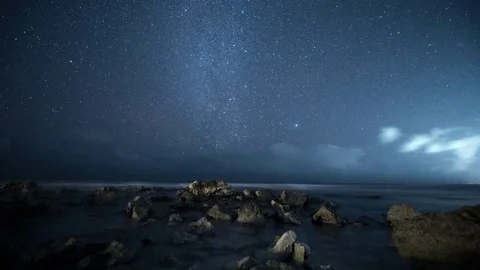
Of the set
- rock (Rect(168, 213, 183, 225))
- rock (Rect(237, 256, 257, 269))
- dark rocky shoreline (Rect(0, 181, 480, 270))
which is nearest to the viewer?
rock (Rect(237, 256, 257, 269))

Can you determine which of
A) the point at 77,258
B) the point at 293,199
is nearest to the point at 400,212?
the point at 293,199

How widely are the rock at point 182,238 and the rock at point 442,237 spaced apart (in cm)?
811

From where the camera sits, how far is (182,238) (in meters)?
11.4

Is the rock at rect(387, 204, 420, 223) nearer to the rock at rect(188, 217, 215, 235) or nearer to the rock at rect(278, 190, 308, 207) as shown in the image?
the rock at rect(278, 190, 308, 207)

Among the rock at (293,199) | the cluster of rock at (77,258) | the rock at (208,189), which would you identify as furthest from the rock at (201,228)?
the rock at (208,189)

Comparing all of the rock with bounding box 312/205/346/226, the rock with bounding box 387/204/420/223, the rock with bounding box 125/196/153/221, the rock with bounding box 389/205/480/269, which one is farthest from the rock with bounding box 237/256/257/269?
the rock with bounding box 387/204/420/223

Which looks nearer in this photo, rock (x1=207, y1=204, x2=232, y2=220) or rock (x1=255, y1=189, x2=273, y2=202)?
rock (x1=207, y1=204, x2=232, y2=220)

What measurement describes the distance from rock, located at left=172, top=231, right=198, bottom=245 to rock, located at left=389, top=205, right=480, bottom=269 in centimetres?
811

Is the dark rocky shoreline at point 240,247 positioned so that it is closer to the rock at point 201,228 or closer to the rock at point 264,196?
the rock at point 201,228

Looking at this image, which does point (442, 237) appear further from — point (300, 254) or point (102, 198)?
point (102, 198)

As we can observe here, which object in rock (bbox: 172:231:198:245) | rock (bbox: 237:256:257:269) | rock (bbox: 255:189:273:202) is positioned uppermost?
rock (bbox: 255:189:273:202)

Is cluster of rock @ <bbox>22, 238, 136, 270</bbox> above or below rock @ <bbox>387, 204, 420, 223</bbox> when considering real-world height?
below

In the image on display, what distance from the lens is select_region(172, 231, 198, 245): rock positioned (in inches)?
437

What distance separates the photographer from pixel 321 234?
532 inches
